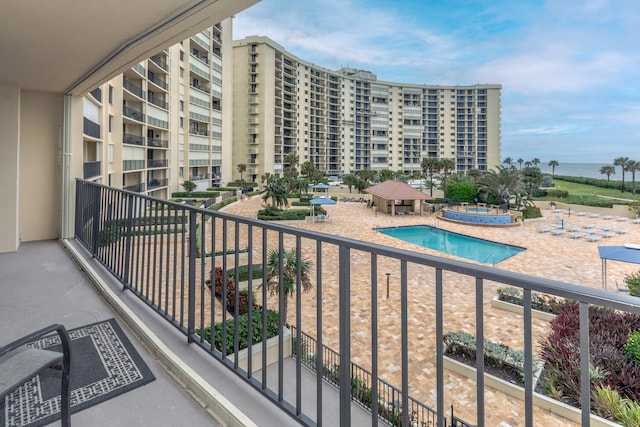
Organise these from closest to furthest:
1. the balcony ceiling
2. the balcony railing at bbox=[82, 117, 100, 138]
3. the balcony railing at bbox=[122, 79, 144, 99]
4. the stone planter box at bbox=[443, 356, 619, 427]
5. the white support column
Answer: the balcony ceiling
the white support column
the stone planter box at bbox=[443, 356, 619, 427]
the balcony railing at bbox=[82, 117, 100, 138]
the balcony railing at bbox=[122, 79, 144, 99]

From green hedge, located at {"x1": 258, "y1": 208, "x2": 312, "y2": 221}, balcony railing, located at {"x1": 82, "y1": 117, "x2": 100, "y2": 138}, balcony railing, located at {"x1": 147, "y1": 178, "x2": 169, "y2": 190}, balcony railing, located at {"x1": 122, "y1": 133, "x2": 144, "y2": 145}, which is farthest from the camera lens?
balcony railing, located at {"x1": 147, "y1": 178, "x2": 169, "y2": 190}

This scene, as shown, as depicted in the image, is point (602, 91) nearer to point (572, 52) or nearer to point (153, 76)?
point (572, 52)

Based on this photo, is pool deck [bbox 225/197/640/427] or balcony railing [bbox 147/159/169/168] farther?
balcony railing [bbox 147/159/169/168]

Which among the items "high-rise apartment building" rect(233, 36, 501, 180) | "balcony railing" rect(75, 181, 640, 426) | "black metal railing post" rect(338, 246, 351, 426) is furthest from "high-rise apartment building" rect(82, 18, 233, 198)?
"black metal railing post" rect(338, 246, 351, 426)

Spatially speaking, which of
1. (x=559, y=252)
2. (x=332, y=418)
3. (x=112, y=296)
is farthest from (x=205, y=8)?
(x=559, y=252)

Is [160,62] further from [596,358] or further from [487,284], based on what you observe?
[596,358]

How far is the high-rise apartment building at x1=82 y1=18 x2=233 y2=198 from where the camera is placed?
16.5 metres

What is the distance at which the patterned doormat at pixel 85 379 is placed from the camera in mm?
1638

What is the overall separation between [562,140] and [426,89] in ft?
125

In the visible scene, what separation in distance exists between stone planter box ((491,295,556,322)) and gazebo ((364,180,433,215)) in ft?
51.7

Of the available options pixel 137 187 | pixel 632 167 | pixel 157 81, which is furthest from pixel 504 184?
pixel 157 81

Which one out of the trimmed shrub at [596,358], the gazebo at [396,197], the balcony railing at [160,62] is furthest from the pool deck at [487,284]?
the balcony railing at [160,62]

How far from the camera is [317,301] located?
1420mm

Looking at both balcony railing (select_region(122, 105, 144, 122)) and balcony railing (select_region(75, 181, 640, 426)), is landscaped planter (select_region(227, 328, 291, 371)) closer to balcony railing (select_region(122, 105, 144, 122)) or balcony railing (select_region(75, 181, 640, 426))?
balcony railing (select_region(75, 181, 640, 426))
